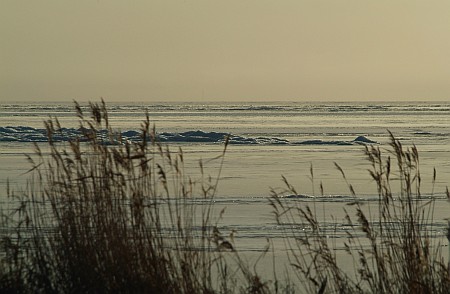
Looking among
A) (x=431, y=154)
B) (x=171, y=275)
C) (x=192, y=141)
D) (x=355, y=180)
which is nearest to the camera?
(x=171, y=275)

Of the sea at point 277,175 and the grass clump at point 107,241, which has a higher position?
the grass clump at point 107,241

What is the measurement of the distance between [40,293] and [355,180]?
11357mm

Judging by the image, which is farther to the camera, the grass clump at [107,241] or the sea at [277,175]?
the sea at [277,175]

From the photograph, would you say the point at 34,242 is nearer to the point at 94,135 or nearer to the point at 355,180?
the point at 94,135

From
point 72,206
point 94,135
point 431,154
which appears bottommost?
point 431,154

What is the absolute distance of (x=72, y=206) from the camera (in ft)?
23.1

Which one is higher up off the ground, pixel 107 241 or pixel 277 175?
pixel 107 241

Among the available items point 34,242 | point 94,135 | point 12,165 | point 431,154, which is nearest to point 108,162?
point 94,135

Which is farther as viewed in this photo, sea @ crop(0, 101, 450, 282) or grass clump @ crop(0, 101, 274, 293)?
sea @ crop(0, 101, 450, 282)

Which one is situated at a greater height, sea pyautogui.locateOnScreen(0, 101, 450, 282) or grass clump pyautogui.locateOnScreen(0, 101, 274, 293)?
grass clump pyautogui.locateOnScreen(0, 101, 274, 293)

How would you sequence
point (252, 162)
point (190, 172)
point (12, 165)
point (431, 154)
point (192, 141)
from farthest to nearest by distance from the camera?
point (192, 141) → point (431, 154) → point (252, 162) → point (12, 165) → point (190, 172)

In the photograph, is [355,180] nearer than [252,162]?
Yes

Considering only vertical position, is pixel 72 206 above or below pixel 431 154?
above

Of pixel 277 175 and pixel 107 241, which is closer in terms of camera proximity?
pixel 107 241
